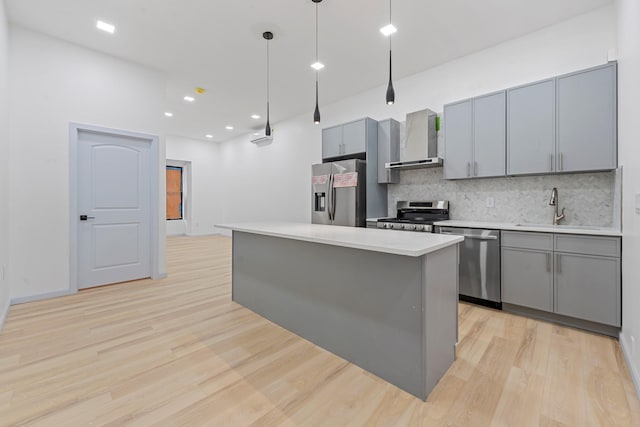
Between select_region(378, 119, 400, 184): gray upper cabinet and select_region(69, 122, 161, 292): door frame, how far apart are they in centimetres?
330

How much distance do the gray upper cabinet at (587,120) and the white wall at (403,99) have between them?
1.53 feet

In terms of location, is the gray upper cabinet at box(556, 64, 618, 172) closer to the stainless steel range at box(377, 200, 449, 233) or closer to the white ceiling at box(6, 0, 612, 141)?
the white ceiling at box(6, 0, 612, 141)

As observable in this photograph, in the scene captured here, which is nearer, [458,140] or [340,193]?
[458,140]

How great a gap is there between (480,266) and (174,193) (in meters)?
8.64

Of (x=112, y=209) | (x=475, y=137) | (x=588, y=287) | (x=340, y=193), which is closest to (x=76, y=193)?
(x=112, y=209)

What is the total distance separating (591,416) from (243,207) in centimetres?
767

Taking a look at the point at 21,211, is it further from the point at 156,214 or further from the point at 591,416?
the point at 591,416

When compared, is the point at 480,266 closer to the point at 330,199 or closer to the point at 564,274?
the point at 564,274

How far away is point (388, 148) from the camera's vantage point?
4.25 metres

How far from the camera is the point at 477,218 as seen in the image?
3.60 metres

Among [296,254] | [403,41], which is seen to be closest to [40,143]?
[296,254]

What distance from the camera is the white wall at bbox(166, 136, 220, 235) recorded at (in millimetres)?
8516

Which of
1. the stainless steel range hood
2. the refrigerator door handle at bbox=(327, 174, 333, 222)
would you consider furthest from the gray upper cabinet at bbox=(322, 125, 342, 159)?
the stainless steel range hood

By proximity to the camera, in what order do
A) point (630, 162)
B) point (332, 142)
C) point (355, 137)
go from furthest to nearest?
point (332, 142) < point (355, 137) < point (630, 162)
